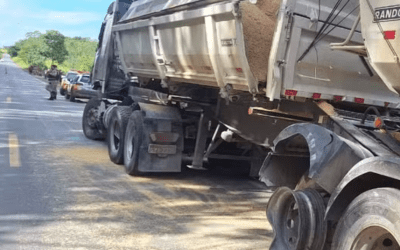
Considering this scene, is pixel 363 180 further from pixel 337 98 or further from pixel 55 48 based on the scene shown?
pixel 55 48

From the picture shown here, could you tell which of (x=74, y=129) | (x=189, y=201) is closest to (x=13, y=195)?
(x=189, y=201)

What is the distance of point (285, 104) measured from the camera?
5859 mm

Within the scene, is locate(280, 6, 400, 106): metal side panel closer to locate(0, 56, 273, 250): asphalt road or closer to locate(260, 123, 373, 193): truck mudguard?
locate(260, 123, 373, 193): truck mudguard

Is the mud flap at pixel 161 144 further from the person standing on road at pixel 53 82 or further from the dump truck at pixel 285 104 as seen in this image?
the person standing on road at pixel 53 82

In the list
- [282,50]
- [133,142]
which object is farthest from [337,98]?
[133,142]

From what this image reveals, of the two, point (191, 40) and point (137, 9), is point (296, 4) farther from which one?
point (137, 9)

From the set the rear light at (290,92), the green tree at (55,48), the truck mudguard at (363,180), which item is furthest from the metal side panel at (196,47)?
the green tree at (55,48)

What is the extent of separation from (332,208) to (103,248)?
8.39 ft

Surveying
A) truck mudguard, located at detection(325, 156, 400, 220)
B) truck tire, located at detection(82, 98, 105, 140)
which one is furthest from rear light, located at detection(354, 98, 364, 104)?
truck tire, located at detection(82, 98, 105, 140)

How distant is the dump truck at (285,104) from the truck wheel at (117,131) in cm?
4

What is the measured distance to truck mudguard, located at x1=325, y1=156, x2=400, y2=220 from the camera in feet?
Answer: 10.2

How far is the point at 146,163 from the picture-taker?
28.0 ft

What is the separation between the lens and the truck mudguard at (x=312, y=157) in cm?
371

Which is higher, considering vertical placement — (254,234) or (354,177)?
(354,177)
